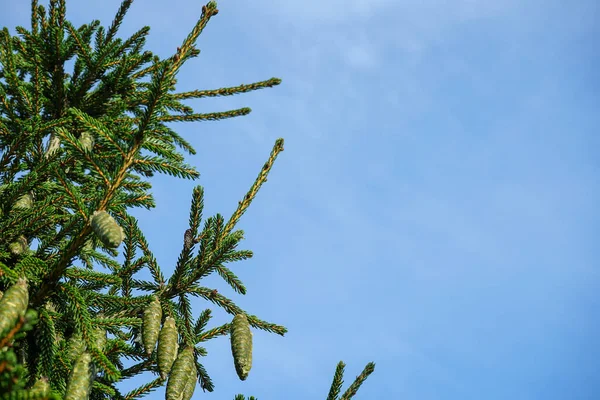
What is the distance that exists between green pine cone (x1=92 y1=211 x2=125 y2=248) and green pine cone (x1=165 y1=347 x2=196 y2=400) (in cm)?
95

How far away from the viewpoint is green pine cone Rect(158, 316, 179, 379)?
263 cm

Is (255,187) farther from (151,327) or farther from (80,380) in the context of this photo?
(80,380)

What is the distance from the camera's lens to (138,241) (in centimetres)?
380

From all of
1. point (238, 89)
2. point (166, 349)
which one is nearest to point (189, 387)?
point (166, 349)

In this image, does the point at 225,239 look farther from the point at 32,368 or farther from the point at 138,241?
the point at 32,368

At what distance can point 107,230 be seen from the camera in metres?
2.23

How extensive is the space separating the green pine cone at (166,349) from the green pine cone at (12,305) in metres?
0.74

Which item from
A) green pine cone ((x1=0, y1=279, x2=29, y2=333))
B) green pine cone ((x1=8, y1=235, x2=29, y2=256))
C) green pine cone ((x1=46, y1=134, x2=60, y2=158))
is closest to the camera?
green pine cone ((x1=0, y1=279, x2=29, y2=333))

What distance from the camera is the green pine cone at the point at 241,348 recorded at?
2.78 meters

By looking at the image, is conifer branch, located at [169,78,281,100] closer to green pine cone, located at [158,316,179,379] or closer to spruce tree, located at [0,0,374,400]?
spruce tree, located at [0,0,374,400]

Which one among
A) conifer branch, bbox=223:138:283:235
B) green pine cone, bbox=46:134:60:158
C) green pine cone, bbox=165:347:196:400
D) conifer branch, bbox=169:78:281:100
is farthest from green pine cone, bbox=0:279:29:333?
green pine cone, bbox=46:134:60:158

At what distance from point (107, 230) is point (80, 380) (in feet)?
2.57

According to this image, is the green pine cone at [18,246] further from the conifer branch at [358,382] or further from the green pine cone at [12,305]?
the conifer branch at [358,382]

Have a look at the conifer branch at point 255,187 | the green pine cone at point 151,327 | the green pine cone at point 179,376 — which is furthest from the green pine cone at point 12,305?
the conifer branch at point 255,187
